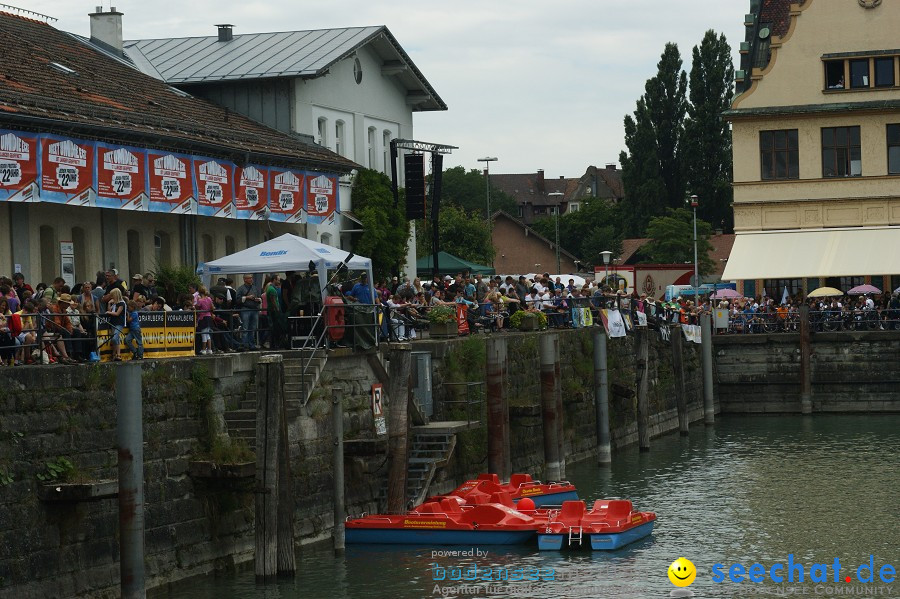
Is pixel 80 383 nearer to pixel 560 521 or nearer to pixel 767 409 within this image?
pixel 560 521

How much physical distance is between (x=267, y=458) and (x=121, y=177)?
12.4 metres

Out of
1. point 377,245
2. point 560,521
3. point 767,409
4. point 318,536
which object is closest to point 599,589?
point 560,521

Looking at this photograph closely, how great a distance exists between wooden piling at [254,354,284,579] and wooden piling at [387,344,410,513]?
186 inches

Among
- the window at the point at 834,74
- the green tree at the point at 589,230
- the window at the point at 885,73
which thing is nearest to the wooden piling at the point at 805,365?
the window at the point at 834,74

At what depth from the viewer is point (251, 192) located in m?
37.8

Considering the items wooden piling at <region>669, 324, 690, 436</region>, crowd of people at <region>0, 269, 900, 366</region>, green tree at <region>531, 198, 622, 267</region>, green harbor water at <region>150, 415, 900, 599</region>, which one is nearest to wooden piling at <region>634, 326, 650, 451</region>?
green harbor water at <region>150, 415, 900, 599</region>

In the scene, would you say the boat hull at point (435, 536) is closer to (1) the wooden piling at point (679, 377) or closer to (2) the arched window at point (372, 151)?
(1) the wooden piling at point (679, 377)

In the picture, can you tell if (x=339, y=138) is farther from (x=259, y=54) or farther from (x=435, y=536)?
(x=435, y=536)

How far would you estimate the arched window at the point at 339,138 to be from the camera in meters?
46.7

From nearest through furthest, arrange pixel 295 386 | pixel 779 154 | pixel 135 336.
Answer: pixel 135 336
pixel 295 386
pixel 779 154

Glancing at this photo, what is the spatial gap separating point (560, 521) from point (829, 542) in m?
4.83

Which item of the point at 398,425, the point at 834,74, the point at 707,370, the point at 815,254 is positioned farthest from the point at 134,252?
the point at 834,74

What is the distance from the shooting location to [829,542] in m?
26.4

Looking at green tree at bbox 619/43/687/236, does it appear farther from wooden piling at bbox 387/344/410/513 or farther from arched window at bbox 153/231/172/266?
wooden piling at bbox 387/344/410/513
